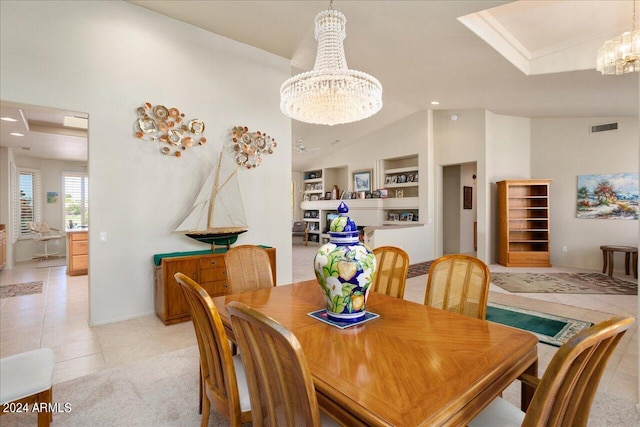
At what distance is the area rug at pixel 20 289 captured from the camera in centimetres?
454

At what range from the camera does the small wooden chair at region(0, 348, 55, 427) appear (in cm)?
143

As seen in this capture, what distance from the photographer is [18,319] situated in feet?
11.6

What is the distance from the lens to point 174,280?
11.6 feet

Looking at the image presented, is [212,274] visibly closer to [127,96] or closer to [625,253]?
[127,96]

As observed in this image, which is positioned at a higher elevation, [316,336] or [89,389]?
[316,336]

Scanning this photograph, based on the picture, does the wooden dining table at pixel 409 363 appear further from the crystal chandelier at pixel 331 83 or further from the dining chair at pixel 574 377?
the crystal chandelier at pixel 331 83

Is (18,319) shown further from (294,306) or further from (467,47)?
(467,47)

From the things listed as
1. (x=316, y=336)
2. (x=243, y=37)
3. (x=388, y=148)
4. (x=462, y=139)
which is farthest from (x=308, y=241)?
(x=316, y=336)

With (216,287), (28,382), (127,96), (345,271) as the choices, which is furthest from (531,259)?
(28,382)

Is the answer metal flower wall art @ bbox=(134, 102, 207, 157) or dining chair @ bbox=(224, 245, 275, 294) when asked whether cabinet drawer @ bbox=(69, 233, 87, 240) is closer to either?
metal flower wall art @ bbox=(134, 102, 207, 157)

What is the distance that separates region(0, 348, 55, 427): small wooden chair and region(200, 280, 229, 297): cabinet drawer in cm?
196

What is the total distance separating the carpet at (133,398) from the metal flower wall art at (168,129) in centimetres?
232

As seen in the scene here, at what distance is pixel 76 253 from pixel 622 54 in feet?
26.4

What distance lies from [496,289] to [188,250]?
4.41m
